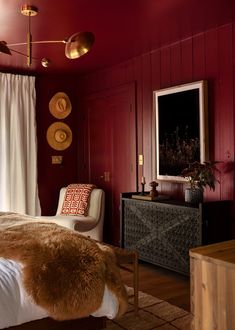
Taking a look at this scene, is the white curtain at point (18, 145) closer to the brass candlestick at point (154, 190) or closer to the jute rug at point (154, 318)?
the brass candlestick at point (154, 190)

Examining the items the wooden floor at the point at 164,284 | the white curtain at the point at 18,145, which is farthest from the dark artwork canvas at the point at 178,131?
the white curtain at the point at 18,145

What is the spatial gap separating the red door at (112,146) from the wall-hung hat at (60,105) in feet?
1.17

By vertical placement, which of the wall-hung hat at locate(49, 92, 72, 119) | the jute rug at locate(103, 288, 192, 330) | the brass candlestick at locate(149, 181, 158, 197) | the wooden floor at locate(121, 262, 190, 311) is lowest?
the wooden floor at locate(121, 262, 190, 311)

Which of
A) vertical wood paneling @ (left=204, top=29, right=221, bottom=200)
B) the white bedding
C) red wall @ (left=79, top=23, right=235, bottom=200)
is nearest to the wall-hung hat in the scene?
red wall @ (left=79, top=23, right=235, bottom=200)

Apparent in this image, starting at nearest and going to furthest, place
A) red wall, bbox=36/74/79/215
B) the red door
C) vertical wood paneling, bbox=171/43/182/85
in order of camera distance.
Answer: vertical wood paneling, bbox=171/43/182/85 < the red door < red wall, bbox=36/74/79/215

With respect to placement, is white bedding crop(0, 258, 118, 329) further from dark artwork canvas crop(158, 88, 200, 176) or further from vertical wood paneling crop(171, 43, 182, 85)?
vertical wood paneling crop(171, 43, 182, 85)

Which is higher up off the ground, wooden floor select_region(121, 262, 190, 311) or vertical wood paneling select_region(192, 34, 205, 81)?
vertical wood paneling select_region(192, 34, 205, 81)

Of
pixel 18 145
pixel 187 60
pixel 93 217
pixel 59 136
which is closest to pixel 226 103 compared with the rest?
pixel 187 60

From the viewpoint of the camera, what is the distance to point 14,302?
227cm

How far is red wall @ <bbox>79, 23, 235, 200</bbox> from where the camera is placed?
3771 millimetres

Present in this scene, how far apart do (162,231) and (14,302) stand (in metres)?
2.06

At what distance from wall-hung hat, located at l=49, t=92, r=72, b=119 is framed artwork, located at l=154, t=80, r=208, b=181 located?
1892 mm

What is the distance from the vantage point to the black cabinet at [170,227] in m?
3.58

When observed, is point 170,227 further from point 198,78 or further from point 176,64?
point 176,64
